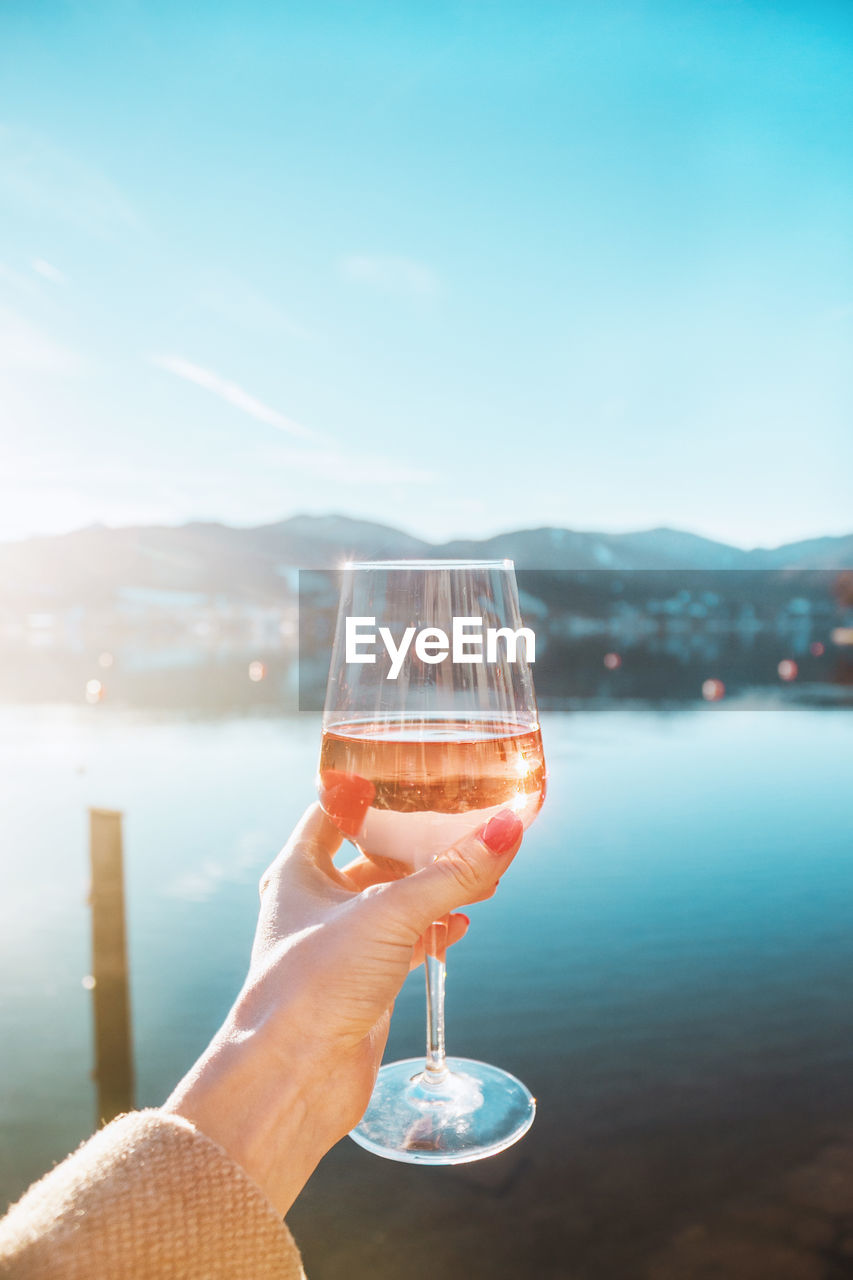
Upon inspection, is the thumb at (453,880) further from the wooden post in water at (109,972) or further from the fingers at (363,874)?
the wooden post in water at (109,972)

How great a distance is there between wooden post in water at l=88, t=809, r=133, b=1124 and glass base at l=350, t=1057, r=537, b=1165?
546 centimetres

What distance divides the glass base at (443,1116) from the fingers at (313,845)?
0.46 meters

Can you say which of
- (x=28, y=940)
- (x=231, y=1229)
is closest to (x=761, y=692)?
(x=28, y=940)

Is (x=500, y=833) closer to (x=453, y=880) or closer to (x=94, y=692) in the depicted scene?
(x=453, y=880)

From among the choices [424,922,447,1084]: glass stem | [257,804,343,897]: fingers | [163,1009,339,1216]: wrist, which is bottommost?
[163,1009,339,1216]: wrist

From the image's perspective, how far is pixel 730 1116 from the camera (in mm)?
4531

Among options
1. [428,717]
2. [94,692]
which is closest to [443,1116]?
[428,717]

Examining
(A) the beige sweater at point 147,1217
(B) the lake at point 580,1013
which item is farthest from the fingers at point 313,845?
(B) the lake at point 580,1013

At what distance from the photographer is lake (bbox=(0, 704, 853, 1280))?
3.54 m

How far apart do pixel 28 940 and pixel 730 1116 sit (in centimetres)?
864

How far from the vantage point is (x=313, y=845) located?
6.02ft

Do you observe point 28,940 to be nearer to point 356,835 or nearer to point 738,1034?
point 738,1034

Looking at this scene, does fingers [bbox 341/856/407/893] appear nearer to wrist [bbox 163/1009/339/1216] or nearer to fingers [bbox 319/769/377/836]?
fingers [bbox 319/769/377/836]

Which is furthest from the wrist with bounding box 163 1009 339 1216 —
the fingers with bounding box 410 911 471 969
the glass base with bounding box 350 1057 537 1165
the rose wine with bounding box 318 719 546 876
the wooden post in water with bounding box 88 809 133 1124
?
the wooden post in water with bounding box 88 809 133 1124
